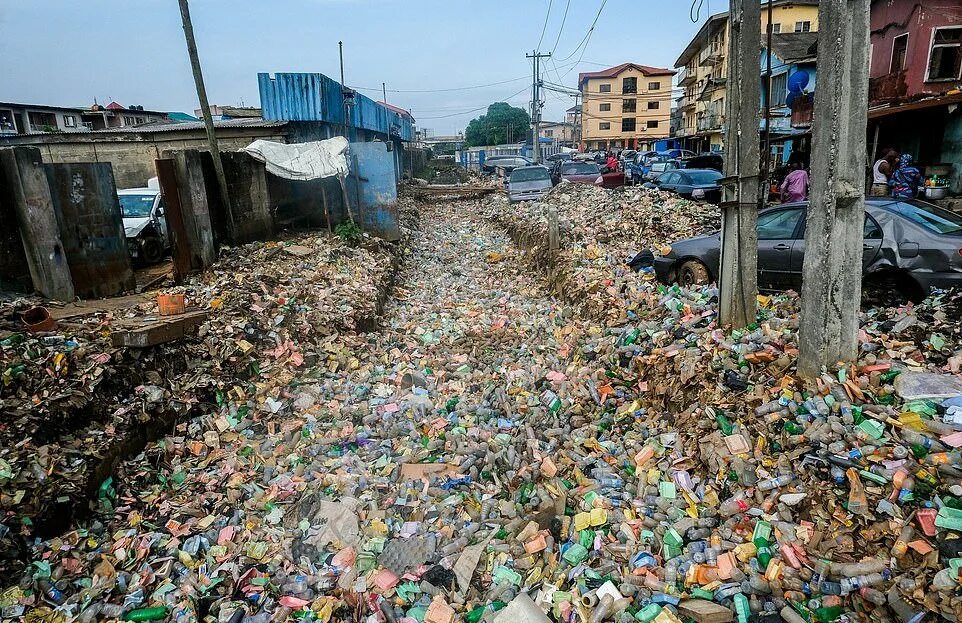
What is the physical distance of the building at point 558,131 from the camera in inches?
3447

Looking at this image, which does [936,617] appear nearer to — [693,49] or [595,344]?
[595,344]

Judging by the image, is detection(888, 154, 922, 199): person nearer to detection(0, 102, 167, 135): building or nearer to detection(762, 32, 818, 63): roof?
detection(762, 32, 818, 63): roof

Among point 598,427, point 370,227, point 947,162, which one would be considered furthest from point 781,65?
point 598,427

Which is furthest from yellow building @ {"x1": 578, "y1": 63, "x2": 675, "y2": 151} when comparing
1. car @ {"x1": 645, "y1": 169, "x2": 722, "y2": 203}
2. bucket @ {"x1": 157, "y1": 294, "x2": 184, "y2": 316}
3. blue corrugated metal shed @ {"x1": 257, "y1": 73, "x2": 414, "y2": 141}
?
bucket @ {"x1": 157, "y1": 294, "x2": 184, "y2": 316}

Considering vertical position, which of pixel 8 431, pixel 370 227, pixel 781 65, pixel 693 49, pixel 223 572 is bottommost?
pixel 223 572

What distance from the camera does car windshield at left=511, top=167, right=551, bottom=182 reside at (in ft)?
71.7

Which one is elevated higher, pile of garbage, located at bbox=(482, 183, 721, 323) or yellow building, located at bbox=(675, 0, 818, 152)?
yellow building, located at bbox=(675, 0, 818, 152)

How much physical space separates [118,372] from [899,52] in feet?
85.1

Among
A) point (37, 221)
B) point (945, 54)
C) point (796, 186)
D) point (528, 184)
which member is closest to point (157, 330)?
point (37, 221)

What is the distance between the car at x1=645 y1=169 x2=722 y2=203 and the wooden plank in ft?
49.7

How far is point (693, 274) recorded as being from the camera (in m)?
8.28

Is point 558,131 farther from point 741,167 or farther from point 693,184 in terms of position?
point 741,167

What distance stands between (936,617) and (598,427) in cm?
288

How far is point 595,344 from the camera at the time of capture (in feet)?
22.7
